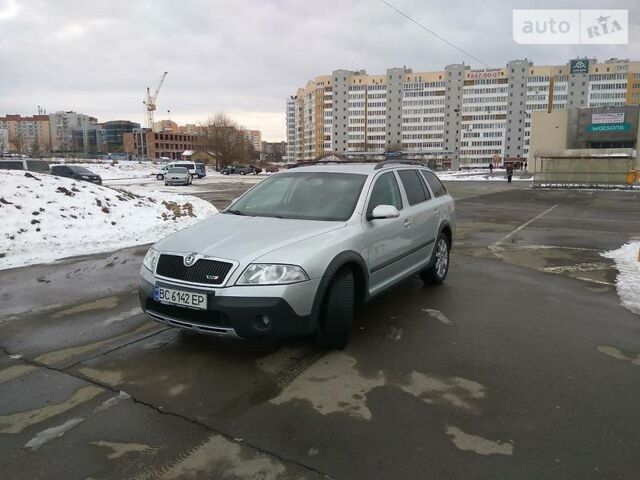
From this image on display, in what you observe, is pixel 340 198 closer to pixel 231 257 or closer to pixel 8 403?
pixel 231 257

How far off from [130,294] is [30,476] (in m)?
3.68

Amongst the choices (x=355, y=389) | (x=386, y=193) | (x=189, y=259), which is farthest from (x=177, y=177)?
(x=355, y=389)

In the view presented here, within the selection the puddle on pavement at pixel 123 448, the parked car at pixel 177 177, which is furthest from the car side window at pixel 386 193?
the parked car at pixel 177 177

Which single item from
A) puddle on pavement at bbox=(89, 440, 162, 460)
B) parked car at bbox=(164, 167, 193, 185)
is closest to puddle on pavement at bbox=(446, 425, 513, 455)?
puddle on pavement at bbox=(89, 440, 162, 460)

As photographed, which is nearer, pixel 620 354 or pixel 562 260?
pixel 620 354

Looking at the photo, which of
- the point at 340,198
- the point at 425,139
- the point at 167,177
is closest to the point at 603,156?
the point at 167,177

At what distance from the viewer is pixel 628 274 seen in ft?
24.0

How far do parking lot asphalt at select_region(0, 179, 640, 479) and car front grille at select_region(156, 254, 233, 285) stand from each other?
0.74 metres

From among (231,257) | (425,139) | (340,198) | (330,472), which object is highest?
(425,139)

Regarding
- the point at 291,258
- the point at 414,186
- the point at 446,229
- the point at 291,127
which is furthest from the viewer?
the point at 291,127

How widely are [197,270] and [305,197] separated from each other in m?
1.68

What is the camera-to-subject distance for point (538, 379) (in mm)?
3805

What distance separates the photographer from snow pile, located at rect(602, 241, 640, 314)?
596 cm

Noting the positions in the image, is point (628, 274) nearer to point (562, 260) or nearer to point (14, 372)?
point (562, 260)
